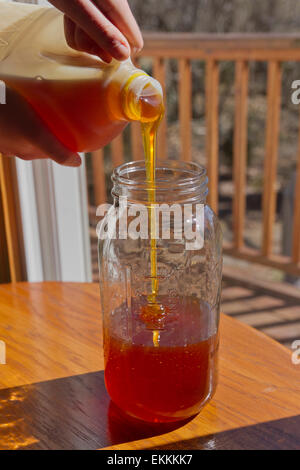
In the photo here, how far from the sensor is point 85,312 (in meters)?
1.04

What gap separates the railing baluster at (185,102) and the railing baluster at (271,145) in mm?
387

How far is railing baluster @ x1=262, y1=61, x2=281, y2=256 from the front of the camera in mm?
2254

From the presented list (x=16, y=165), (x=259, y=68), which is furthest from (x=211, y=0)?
(x=16, y=165)

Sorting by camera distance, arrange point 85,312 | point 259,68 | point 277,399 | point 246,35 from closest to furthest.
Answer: point 277,399 → point 85,312 → point 246,35 → point 259,68

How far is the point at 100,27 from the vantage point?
691 mm

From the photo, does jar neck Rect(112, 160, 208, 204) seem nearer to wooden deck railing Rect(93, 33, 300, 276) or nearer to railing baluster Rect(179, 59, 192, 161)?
wooden deck railing Rect(93, 33, 300, 276)

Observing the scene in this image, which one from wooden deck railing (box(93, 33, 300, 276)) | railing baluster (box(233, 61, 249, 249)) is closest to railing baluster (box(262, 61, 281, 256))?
wooden deck railing (box(93, 33, 300, 276))

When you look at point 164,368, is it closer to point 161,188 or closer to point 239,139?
point 161,188

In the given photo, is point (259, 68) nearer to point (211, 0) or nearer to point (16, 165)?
point (211, 0)

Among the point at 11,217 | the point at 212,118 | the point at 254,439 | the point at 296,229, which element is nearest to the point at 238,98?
the point at 212,118

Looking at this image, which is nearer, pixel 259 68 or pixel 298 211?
pixel 298 211

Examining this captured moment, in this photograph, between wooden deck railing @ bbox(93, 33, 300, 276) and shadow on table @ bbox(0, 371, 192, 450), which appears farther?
wooden deck railing @ bbox(93, 33, 300, 276)

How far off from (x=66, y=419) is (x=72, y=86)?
0.45 metres

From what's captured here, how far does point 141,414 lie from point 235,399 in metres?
0.14
